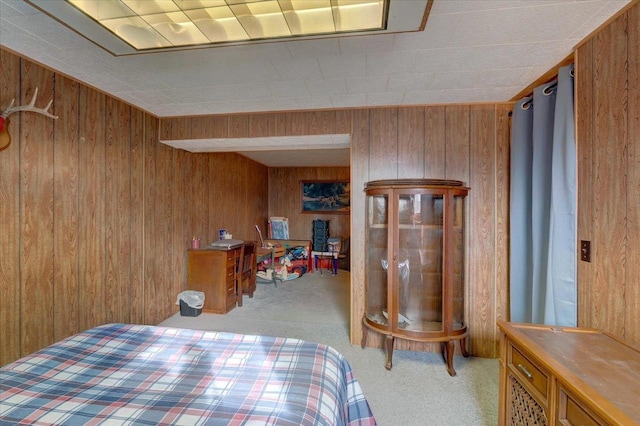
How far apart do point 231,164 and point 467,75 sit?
387 centimetres

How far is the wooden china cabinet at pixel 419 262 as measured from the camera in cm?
238

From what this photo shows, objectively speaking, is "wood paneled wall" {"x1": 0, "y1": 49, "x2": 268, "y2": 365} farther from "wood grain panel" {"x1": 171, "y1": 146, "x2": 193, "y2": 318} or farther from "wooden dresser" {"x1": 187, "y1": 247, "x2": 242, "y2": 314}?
"wooden dresser" {"x1": 187, "y1": 247, "x2": 242, "y2": 314}

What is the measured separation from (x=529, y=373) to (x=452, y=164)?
6.10 feet

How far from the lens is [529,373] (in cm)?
125

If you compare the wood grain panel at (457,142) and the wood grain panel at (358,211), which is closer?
the wood grain panel at (457,142)

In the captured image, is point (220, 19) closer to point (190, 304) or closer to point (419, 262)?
point (419, 262)

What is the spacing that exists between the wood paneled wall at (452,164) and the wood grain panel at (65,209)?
5.64ft

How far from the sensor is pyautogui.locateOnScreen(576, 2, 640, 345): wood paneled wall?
1317 millimetres

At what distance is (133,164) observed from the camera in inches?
111

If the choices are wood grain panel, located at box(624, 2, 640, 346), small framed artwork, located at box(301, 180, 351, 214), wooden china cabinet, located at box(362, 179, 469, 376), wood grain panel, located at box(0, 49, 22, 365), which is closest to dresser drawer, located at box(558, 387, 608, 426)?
wood grain panel, located at box(624, 2, 640, 346)

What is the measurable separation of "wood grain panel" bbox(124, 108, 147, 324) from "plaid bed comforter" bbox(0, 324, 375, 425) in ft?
4.45

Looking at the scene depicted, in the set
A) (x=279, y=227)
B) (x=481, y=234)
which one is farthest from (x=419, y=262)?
(x=279, y=227)

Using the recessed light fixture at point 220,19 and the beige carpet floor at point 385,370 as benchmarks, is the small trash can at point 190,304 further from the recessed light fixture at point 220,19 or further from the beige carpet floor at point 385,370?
the recessed light fixture at point 220,19

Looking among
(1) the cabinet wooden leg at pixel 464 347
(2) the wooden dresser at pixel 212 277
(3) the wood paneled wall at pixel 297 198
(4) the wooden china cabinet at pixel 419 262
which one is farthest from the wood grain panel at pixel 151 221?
(3) the wood paneled wall at pixel 297 198
